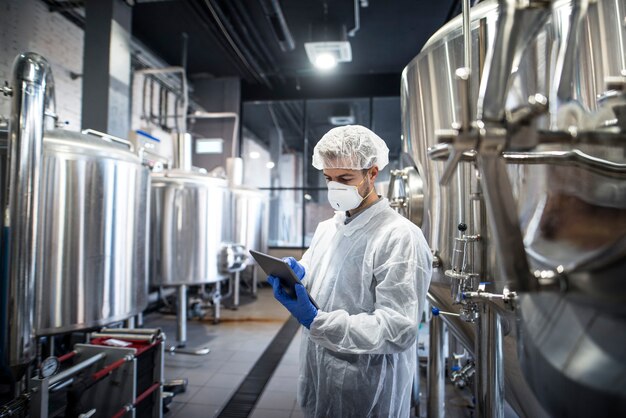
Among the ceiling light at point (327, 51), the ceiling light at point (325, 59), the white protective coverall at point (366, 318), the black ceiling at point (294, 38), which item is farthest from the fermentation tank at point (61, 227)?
the ceiling light at point (325, 59)

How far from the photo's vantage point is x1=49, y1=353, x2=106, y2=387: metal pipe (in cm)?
134

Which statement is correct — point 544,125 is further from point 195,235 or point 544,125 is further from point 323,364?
point 195,235

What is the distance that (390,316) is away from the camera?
0.95 m

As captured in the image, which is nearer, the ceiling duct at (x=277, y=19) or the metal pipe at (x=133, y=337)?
the metal pipe at (x=133, y=337)

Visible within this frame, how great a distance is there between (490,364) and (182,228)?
8.71 ft

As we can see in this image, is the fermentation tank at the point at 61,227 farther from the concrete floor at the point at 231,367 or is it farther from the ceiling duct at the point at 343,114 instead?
the ceiling duct at the point at 343,114

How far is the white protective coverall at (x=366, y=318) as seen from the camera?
97cm

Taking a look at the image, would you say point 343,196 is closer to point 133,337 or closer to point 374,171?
point 374,171

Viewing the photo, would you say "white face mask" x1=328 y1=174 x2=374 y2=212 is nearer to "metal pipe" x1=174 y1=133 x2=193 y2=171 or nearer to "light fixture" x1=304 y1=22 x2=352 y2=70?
"metal pipe" x1=174 y1=133 x2=193 y2=171

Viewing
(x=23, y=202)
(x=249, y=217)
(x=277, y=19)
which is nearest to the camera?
(x=23, y=202)

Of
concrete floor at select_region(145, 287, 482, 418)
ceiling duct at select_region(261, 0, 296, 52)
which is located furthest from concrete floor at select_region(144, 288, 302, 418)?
ceiling duct at select_region(261, 0, 296, 52)

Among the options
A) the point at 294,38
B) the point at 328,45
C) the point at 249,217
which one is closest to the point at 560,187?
the point at 328,45

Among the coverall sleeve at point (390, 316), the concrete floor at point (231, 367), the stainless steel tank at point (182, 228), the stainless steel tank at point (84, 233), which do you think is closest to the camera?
the coverall sleeve at point (390, 316)

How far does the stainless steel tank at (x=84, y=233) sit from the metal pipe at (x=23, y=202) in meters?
0.15
